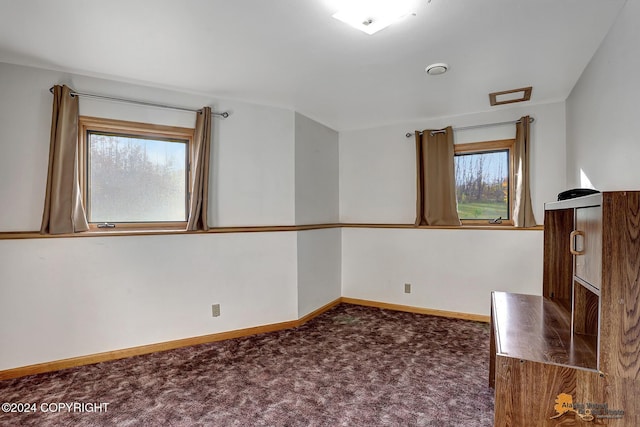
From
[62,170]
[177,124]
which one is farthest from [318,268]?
[62,170]

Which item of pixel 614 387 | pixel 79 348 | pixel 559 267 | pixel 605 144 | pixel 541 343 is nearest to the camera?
pixel 614 387

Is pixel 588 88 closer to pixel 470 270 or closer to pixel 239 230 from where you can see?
pixel 470 270

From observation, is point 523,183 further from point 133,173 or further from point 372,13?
point 133,173

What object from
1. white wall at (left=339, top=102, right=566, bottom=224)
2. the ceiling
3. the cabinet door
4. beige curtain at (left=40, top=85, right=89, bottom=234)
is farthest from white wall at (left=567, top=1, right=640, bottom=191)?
beige curtain at (left=40, top=85, right=89, bottom=234)

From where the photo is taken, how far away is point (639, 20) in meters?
1.54

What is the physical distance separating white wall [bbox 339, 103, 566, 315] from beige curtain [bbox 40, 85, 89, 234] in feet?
9.57

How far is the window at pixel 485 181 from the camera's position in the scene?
11.4 ft

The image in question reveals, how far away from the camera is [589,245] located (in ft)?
4.01

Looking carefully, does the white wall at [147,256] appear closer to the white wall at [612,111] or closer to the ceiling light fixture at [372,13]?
the ceiling light fixture at [372,13]

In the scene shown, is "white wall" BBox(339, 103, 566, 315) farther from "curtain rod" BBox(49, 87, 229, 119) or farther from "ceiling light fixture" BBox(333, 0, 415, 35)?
"ceiling light fixture" BBox(333, 0, 415, 35)

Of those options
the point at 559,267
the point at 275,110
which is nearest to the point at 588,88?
the point at 559,267

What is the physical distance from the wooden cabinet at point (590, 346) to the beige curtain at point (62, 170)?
2.95 m

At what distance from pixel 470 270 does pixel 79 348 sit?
3743 mm

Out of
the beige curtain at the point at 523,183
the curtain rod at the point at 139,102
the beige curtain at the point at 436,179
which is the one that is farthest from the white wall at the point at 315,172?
the beige curtain at the point at 523,183
